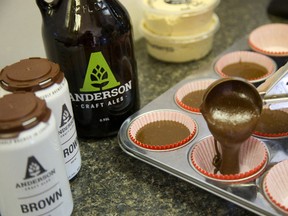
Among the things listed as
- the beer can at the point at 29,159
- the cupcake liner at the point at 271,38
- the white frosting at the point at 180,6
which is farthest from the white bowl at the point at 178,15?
the beer can at the point at 29,159

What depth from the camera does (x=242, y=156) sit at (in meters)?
0.79

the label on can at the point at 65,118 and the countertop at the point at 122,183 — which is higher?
the label on can at the point at 65,118

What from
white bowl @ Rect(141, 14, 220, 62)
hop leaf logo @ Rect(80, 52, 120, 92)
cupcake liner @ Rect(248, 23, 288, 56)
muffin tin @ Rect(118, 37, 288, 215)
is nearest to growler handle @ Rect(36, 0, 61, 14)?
hop leaf logo @ Rect(80, 52, 120, 92)

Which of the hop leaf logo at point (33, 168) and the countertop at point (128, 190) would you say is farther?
the countertop at point (128, 190)

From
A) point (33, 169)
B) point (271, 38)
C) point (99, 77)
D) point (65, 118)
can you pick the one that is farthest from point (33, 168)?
point (271, 38)

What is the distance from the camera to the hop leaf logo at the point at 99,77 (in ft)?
2.56

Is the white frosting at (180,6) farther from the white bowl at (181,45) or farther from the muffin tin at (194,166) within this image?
the muffin tin at (194,166)

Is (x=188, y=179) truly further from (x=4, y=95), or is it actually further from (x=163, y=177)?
(x=4, y=95)

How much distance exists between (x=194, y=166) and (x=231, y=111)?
105 millimetres

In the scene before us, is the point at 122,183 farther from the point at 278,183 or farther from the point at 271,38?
the point at 271,38

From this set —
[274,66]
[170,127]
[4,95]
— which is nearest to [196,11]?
[274,66]

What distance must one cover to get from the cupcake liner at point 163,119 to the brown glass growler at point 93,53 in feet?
0.14

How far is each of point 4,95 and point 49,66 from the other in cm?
9

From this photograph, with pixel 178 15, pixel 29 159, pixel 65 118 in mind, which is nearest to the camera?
pixel 29 159
